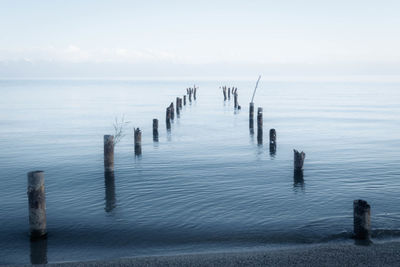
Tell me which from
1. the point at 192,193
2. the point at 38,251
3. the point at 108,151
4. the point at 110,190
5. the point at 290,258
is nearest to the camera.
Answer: the point at 290,258

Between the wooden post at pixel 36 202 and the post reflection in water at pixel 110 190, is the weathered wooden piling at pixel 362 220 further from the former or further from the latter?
the wooden post at pixel 36 202

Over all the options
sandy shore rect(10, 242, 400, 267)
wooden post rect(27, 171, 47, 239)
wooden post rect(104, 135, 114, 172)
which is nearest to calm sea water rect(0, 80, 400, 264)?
wooden post rect(27, 171, 47, 239)

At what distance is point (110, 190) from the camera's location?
533 inches

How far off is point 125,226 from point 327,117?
31.5 m

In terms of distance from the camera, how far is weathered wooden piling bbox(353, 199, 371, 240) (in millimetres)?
8562

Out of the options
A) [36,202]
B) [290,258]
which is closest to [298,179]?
[290,258]

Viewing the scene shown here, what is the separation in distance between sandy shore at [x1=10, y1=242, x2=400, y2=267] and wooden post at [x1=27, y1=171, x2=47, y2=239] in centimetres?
167

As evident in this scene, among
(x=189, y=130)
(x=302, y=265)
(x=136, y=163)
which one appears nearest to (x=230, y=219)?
(x=302, y=265)

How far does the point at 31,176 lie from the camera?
8.70 meters

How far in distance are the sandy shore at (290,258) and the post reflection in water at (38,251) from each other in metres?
0.89

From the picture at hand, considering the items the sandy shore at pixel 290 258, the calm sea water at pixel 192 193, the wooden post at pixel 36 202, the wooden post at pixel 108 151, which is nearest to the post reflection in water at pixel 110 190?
the calm sea water at pixel 192 193

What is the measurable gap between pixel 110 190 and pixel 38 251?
4.88 m

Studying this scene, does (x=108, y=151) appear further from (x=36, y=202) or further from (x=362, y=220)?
(x=362, y=220)

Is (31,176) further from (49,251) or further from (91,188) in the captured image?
(91,188)
